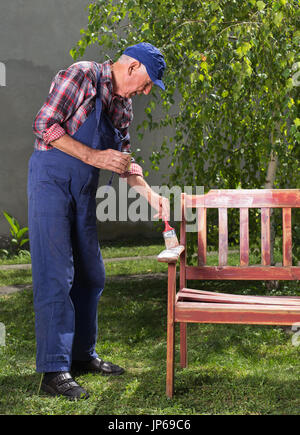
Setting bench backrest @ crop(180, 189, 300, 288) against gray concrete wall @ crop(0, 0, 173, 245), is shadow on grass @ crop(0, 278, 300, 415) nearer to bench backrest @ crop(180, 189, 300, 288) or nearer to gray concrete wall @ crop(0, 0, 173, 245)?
bench backrest @ crop(180, 189, 300, 288)

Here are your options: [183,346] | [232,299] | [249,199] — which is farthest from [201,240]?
[183,346]

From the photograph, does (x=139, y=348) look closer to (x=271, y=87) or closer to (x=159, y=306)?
(x=159, y=306)

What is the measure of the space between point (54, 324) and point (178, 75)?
200cm

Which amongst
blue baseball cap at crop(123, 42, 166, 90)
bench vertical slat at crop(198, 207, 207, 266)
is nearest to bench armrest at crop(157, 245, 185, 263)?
bench vertical slat at crop(198, 207, 207, 266)

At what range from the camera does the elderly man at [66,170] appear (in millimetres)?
2613

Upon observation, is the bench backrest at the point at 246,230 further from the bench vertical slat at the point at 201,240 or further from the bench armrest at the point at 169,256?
the bench armrest at the point at 169,256

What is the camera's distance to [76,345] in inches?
120

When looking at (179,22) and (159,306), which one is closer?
(179,22)

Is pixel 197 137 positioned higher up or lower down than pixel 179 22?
lower down

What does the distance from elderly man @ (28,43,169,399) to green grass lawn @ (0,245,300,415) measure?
200mm

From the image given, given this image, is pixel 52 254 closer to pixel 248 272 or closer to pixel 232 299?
pixel 232 299

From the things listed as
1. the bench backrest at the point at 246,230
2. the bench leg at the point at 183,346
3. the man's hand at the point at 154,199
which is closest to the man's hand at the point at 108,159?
the man's hand at the point at 154,199
